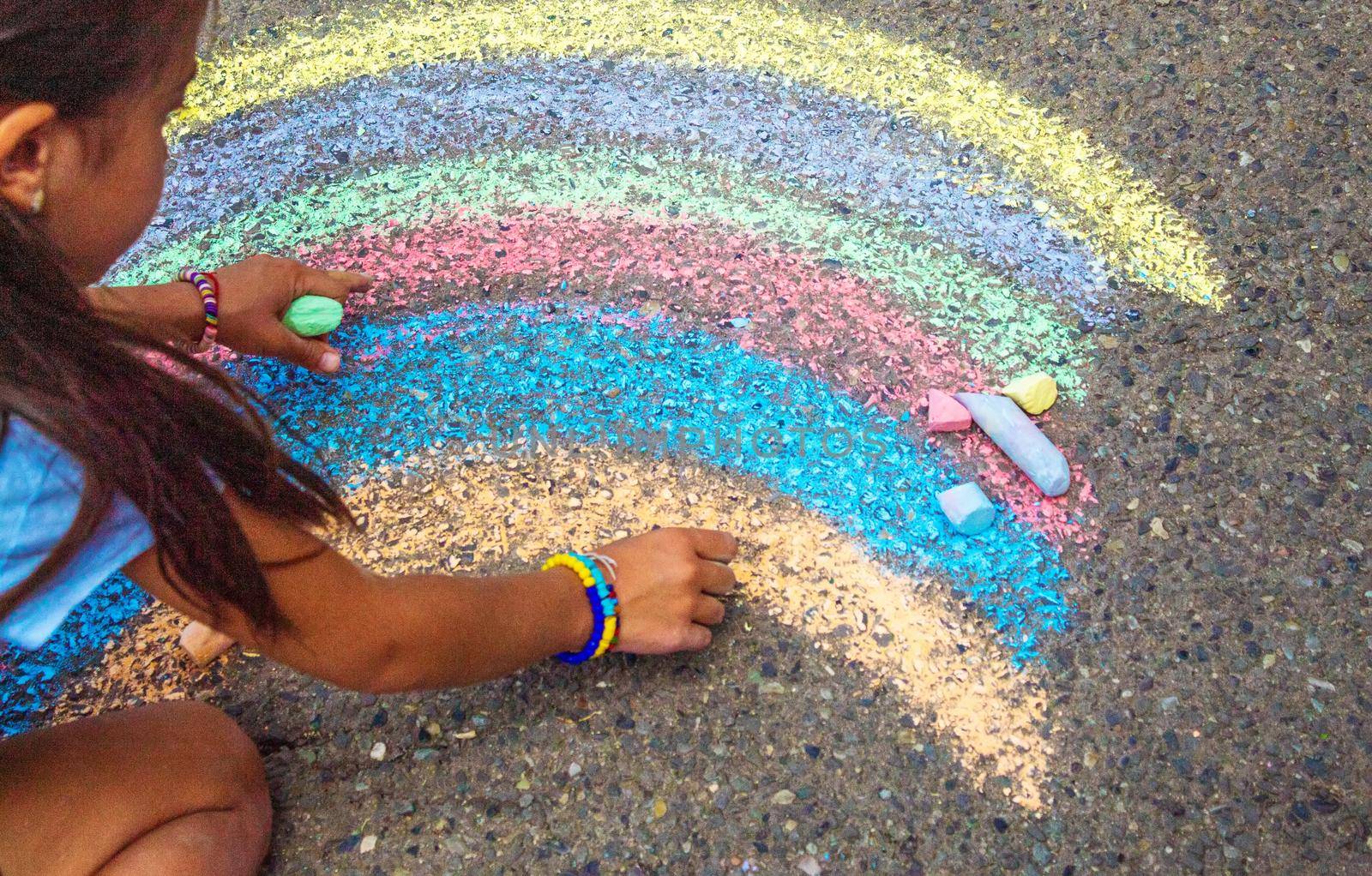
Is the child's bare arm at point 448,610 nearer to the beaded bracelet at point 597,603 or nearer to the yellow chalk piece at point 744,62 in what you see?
the beaded bracelet at point 597,603

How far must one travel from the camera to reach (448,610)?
115 cm

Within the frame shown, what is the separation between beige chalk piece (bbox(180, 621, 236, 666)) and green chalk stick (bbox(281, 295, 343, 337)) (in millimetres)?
446

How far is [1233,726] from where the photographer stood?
1274mm

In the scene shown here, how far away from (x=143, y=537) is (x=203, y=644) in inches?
18.1

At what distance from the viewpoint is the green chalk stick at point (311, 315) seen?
62.2 inches

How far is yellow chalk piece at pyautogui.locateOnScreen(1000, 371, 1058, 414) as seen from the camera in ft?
5.00

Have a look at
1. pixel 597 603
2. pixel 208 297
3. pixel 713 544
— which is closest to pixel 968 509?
pixel 713 544

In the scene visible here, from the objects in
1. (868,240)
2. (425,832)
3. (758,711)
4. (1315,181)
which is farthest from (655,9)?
(425,832)

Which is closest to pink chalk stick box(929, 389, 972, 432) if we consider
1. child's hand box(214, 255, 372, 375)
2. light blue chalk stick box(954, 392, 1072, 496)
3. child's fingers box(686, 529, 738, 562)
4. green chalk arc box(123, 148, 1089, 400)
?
light blue chalk stick box(954, 392, 1072, 496)

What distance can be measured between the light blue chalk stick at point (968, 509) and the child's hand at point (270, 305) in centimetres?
88

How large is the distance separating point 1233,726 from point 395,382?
3.91 ft

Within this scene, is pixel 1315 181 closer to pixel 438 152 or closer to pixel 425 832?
pixel 438 152

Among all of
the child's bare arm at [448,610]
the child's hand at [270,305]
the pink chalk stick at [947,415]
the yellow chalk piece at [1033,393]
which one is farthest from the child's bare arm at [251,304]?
the yellow chalk piece at [1033,393]

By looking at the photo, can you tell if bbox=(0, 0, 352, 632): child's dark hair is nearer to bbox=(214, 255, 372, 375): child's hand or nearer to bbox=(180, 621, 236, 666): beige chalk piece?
bbox=(180, 621, 236, 666): beige chalk piece
